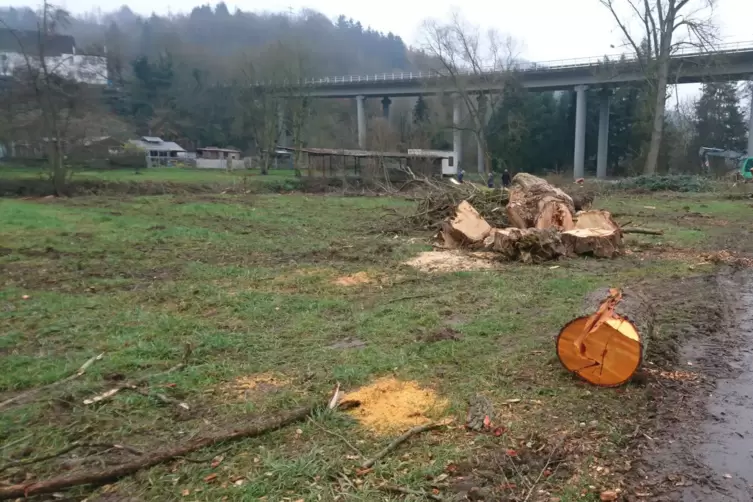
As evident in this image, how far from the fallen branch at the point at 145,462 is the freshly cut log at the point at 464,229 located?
25.9 ft

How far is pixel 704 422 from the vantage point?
154 inches

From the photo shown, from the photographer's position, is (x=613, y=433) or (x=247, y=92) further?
(x=247, y=92)

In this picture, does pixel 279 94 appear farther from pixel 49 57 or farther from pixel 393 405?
pixel 393 405

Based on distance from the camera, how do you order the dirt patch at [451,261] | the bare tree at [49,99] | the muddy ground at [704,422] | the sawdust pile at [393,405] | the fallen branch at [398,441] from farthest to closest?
the bare tree at [49,99]
the dirt patch at [451,261]
the sawdust pile at [393,405]
the fallen branch at [398,441]
the muddy ground at [704,422]

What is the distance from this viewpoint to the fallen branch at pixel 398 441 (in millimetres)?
3325

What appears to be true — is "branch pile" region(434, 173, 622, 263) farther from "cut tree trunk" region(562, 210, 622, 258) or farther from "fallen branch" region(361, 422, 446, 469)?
"fallen branch" region(361, 422, 446, 469)

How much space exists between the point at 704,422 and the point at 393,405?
2214 millimetres

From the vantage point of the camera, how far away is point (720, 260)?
32.1 feet

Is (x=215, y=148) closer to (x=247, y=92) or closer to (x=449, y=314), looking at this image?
(x=247, y=92)

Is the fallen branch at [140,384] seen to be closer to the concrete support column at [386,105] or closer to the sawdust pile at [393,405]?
the sawdust pile at [393,405]

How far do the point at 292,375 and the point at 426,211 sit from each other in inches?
408

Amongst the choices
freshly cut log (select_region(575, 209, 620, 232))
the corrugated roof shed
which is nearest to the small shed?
the corrugated roof shed

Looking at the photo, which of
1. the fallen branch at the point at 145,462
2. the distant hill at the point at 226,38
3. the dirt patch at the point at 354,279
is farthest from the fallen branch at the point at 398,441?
the distant hill at the point at 226,38

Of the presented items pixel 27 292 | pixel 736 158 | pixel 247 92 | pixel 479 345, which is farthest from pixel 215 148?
pixel 479 345
